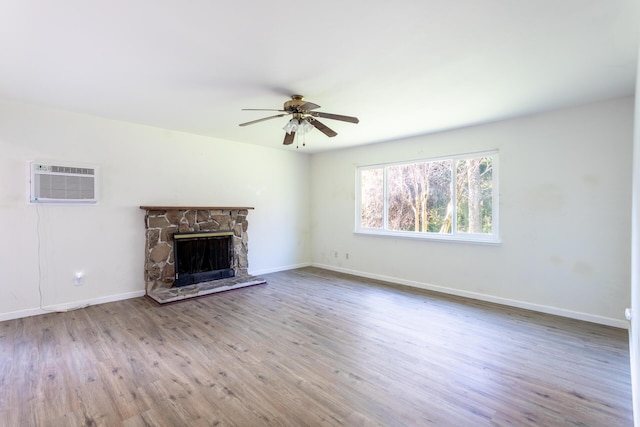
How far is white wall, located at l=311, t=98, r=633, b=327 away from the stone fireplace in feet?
9.98

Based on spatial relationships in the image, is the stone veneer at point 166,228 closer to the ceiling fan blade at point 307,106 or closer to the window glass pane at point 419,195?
the ceiling fan blade at point 307,106

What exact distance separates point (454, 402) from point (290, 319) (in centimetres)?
195

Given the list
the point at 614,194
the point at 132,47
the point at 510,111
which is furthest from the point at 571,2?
the point at 132,47

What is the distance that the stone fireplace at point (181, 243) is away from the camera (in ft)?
14.5

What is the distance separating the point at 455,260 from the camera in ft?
14.8

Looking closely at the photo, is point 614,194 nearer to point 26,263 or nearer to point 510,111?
point 510,111

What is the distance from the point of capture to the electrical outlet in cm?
391

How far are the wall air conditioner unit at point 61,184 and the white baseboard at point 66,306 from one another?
132 centimetres

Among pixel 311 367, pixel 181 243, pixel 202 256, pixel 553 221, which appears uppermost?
pixel 553 221

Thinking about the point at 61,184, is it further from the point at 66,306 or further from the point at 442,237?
the point at 442,237

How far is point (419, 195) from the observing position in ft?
16.6

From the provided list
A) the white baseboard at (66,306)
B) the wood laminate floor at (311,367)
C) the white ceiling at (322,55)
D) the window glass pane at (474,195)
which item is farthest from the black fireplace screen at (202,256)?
the window glass pane at (474,195)

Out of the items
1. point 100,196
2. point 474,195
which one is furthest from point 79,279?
point 474,195

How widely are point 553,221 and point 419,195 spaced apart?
1.87m
